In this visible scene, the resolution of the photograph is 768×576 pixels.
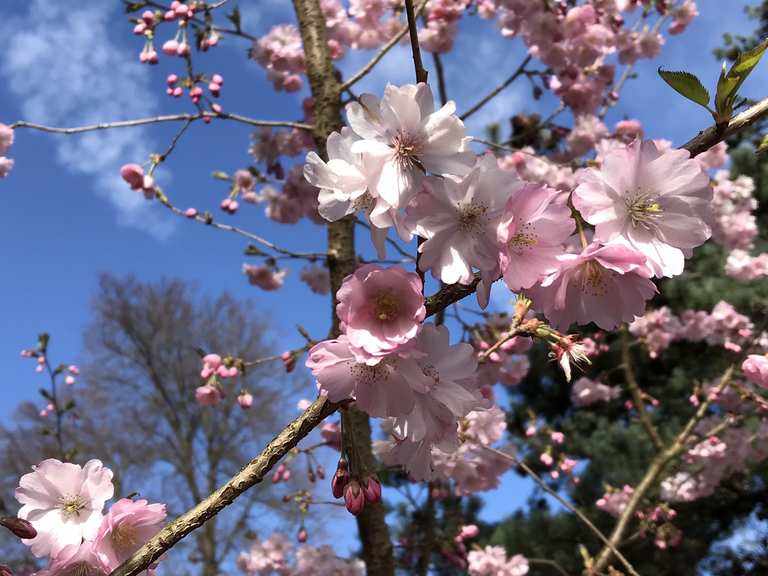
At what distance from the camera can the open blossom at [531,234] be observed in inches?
30.7

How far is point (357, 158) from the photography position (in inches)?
34.7

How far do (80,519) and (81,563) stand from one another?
124 mm

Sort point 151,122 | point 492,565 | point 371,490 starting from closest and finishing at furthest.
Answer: point 371,490, point 151,122, point 492,565

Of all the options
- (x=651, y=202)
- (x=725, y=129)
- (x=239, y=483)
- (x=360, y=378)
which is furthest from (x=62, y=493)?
(x=725, y=129)

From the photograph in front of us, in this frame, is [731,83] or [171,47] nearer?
[731,83]

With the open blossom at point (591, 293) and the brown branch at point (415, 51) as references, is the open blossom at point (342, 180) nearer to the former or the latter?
the brown branch at point (415, 51)

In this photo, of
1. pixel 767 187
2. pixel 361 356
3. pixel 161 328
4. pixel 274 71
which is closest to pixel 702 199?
pixel 361 356

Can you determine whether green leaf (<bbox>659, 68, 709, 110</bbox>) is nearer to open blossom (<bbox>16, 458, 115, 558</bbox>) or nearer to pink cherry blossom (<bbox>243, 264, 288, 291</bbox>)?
open blossom (<bbox>16, 458, 115, 558</bbox>)

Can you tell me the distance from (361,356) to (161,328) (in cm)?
1129

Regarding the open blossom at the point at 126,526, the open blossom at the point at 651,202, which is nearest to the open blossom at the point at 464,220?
the open blossom at the point at 651,202

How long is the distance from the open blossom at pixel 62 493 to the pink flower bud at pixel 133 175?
68.2 inches

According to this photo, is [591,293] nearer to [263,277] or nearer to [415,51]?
[415,51]

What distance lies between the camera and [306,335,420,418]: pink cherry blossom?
773 millimetres

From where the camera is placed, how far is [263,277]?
3670 mm
